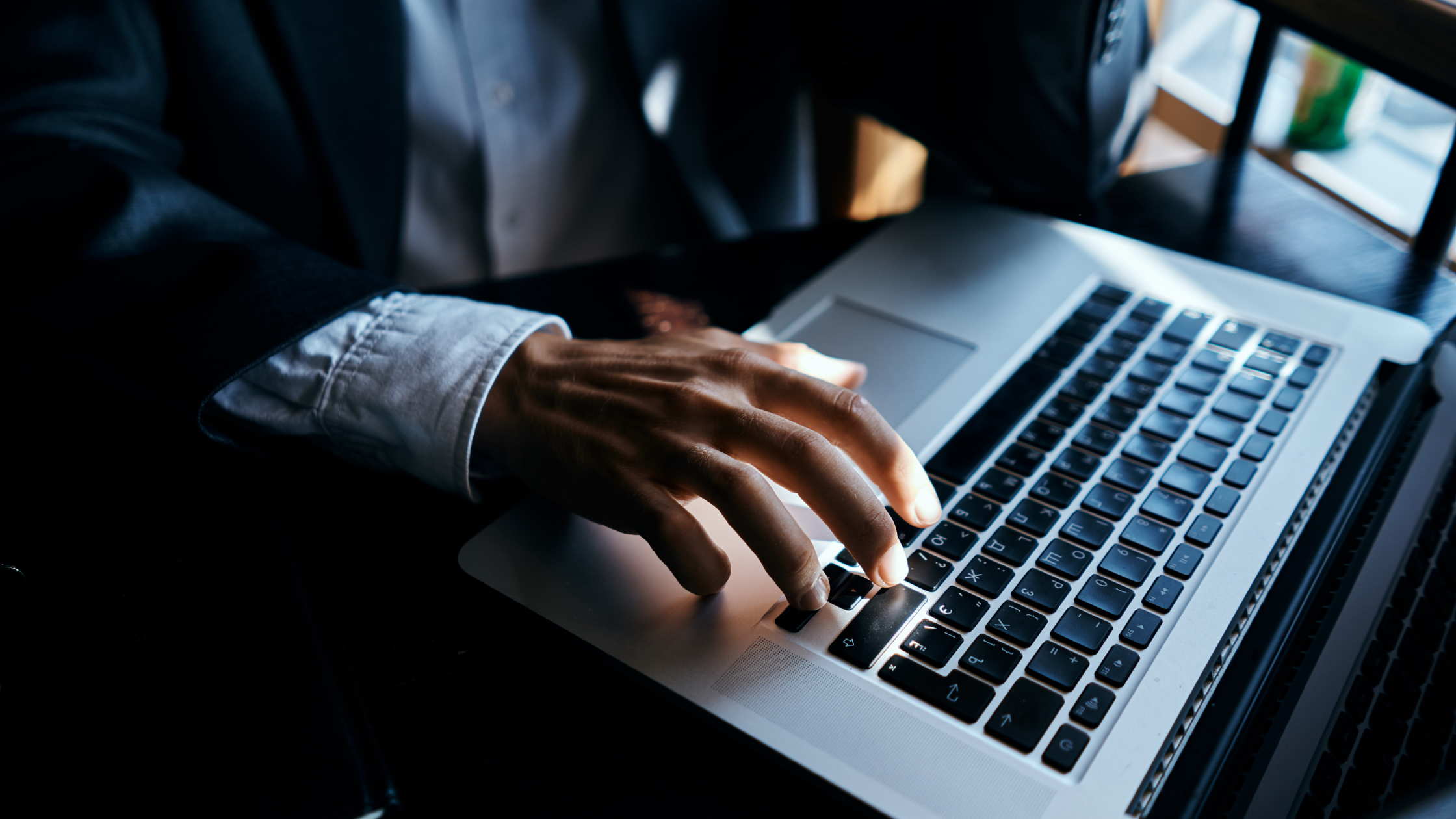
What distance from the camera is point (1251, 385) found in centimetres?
51

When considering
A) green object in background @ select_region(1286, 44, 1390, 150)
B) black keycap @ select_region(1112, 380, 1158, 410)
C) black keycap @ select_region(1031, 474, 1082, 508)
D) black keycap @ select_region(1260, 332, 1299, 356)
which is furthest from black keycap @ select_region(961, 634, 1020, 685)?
green object in background @ select_region(1286, 44, 1390, 150)

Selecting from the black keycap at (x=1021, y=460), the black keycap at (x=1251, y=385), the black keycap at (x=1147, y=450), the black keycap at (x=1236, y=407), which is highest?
the black keycap at (x=1251, y=385)

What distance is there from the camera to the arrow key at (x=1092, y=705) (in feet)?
1.15

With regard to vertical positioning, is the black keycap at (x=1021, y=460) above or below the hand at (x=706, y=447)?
below

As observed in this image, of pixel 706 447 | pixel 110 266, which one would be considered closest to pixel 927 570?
pixel 706 447

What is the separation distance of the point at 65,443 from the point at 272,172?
1.17 ft

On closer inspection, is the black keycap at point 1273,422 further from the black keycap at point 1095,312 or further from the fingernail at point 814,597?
the fingernail at point 814,597

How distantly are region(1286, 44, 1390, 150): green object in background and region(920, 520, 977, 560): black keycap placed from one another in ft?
6.24

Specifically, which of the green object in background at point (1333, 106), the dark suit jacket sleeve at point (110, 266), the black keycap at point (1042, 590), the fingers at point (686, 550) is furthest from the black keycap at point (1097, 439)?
the green object in background at point (1333, 106)

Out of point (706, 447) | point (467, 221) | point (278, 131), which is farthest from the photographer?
point (467, 221)

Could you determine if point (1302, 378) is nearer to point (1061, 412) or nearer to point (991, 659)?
point (1061, 412)

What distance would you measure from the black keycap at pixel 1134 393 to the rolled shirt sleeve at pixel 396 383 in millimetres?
354

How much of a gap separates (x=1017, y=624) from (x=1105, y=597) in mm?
47

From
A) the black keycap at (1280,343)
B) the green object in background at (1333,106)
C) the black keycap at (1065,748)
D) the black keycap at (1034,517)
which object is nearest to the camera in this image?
the black keycap at (1065,748)
